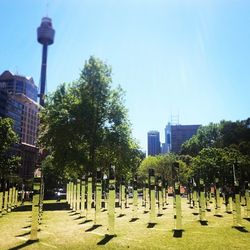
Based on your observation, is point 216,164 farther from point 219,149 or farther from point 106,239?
point 106,239

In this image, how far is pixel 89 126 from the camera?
48.4 meters

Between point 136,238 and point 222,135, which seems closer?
point 136,238

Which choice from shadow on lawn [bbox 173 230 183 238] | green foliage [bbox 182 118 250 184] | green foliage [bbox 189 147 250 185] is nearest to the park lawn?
shadow on lawn [bbox 173 230 183 238]

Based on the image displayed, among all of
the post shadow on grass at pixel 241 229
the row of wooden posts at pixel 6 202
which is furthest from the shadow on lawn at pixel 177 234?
the row of wooden posts at pixel 6 202

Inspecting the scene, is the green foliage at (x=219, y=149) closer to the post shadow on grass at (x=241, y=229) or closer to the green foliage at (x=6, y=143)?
the green foliage at (x=6, y=143)

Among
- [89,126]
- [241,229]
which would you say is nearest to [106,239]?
[241,229]

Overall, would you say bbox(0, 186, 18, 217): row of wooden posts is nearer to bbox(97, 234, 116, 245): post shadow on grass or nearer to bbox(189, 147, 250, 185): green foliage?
bbox(97, 234, 116, 245): post shadow on grass

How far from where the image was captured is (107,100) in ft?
169

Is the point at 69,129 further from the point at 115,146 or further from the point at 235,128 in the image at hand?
the point at 235,128

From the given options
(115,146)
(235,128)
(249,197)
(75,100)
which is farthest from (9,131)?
(235,128)

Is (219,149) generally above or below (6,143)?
above

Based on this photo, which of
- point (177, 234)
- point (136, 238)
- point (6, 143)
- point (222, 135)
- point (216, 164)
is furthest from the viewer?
point (222, 135)

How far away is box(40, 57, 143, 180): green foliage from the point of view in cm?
4838

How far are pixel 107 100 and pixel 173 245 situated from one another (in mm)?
40919
